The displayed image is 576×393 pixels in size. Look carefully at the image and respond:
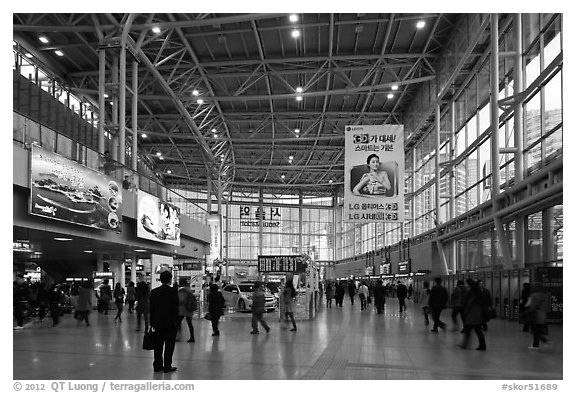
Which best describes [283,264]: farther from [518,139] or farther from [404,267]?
[404,267]

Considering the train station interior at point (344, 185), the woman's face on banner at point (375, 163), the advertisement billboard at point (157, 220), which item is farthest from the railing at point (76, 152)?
the woman's face on banner at point (375, 163)

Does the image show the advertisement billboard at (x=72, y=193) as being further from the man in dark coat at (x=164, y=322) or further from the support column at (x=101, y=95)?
the man in dark coat at (x=164, y=322)

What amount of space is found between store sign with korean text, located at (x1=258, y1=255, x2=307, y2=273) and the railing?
6076 mm

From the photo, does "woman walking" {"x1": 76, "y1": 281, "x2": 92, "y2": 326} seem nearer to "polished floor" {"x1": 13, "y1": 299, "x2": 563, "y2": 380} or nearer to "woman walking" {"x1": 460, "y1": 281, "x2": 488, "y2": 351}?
"polished floor" {"x1": 13, "y1": 299, "x2": 563, "y2": 380}

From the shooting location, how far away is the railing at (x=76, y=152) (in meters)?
17.3

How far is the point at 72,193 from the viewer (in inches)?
780

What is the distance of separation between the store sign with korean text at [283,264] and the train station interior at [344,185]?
11 centimetres

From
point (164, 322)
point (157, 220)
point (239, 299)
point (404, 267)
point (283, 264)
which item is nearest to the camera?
point (164, 322)

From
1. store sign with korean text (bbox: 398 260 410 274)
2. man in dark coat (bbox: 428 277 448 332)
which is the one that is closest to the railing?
man in dark coat (bbox: 428 277 448 332)

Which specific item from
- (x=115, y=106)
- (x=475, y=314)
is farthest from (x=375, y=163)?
(x=115, y=106)

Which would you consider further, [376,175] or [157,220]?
[157,220]

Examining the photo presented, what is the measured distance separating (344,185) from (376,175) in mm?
938

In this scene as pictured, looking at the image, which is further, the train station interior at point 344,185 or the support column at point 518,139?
the support column at point 518,139

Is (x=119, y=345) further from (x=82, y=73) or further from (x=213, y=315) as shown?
(x=82, y=73)
